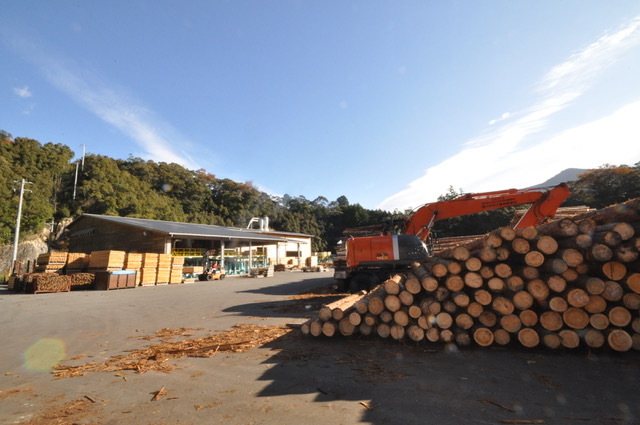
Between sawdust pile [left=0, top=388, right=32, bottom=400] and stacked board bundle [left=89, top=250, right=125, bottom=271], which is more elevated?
stacked board bundle [left=89, top=250, right=125, bottom=271]

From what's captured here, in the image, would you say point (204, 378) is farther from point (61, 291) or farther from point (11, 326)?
point (61, 291)

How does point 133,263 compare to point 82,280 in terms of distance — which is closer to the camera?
point 82,280

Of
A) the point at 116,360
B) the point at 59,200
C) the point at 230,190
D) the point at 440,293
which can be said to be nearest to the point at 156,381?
the point at 116,360

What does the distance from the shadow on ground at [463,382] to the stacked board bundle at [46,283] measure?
672 inches

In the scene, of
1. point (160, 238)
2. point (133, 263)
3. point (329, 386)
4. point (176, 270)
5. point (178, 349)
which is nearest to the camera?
point (329, 386)

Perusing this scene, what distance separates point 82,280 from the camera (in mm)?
17438

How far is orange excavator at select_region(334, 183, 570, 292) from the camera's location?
31.9 feet

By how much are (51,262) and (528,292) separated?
25.0 meters

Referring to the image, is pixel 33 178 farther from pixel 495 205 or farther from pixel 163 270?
pixel 495 205

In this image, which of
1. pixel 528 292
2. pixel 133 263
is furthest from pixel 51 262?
pixel 528 292

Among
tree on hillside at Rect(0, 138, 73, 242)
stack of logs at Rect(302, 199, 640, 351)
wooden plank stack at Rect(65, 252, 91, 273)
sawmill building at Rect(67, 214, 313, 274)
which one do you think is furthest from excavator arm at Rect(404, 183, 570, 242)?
tree on hillside at Rect(0, 138, 73, 242)

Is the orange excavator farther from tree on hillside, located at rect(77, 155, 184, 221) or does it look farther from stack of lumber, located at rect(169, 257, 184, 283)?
tree on hillside, located at rect(77, 155, 184, 221)

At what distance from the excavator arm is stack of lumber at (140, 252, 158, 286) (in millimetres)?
17293

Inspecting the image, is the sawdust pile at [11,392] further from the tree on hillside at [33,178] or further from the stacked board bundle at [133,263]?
the tree on hillside at [33,178]
